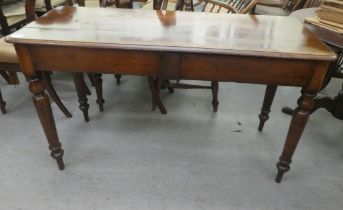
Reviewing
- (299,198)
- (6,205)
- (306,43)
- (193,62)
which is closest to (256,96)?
(299,198)

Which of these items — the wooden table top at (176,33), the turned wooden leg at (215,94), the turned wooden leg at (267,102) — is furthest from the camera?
the turned wooden leg at (215,94)

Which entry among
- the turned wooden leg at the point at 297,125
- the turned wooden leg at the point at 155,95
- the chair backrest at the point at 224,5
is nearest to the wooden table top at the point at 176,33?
the turned wooden leg at the point at 297,125

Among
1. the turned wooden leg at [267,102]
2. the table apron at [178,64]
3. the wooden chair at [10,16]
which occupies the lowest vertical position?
the turned wooden leg at [267,102]

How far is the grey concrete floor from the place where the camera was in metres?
1.29

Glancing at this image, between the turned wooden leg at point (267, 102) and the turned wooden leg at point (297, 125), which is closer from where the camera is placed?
the turned wooden leg at point (297, 125)

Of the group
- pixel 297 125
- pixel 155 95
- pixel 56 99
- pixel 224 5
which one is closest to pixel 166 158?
pixel 155 95

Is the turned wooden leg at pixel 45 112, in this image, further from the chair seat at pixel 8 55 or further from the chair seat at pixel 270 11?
the chair seat at pixel 270 11

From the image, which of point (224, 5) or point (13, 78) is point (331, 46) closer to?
point (224, 5)

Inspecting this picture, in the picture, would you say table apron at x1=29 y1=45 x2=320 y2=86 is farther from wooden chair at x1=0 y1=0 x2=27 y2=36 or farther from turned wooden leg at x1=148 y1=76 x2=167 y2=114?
wooden chair at x1=0 y1=0 x2=27 y2=36

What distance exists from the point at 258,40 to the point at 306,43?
0.60 ft

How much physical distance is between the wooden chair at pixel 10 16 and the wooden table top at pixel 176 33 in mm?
842

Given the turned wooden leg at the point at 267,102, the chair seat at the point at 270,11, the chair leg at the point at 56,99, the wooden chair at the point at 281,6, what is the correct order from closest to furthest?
the turned wooden leg at the point at 267,102, the chair leg at the point at 56,99, the wooden chair at the point at 281,6, the chair seat at the point at 270,11

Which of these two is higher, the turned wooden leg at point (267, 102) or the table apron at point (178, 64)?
the table apron at point (178, 64)

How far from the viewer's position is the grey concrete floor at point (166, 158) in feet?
4.23
